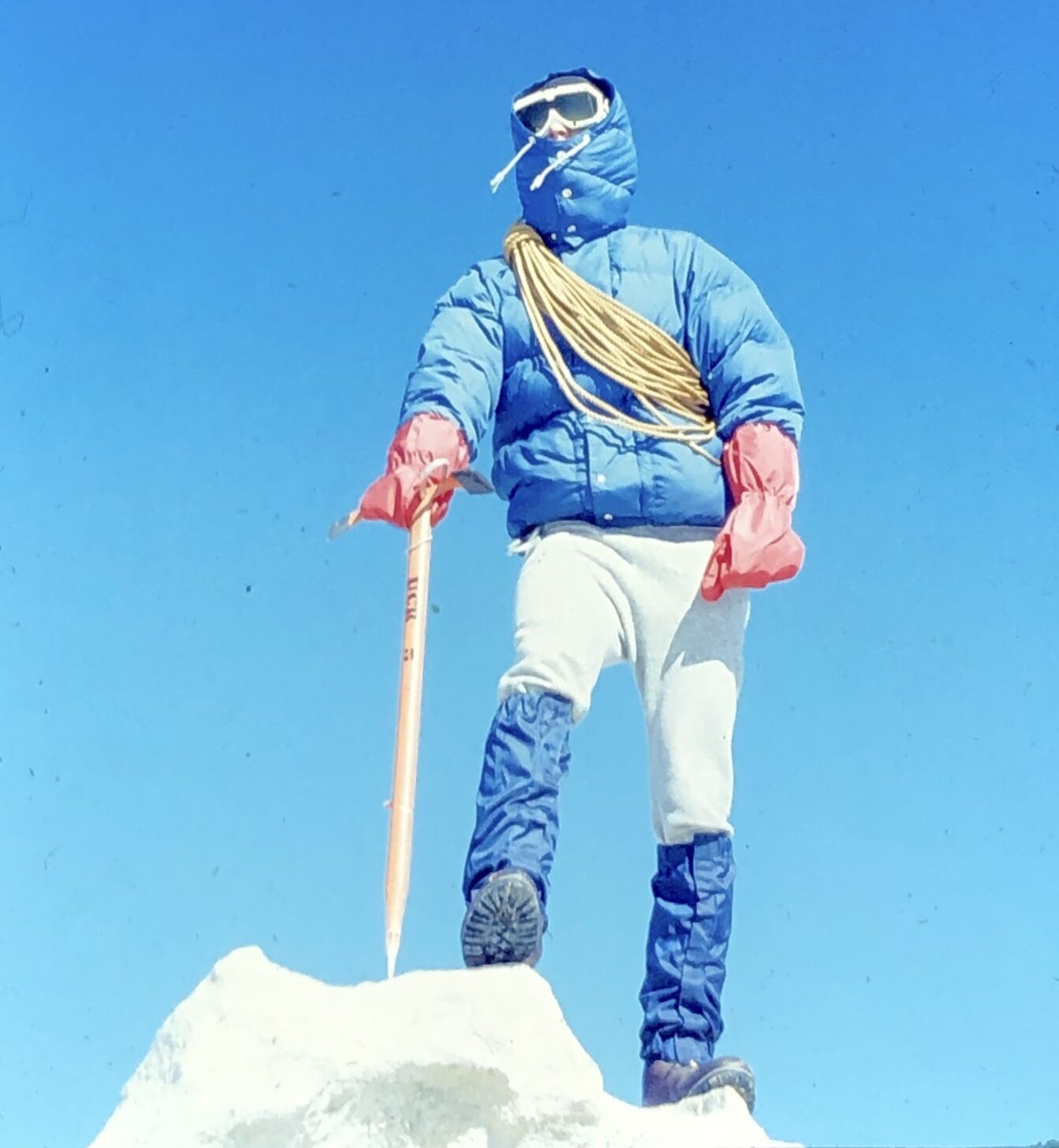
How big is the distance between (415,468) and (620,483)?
0.50 metres

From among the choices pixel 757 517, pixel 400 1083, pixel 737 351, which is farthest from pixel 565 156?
pixel 400 1083

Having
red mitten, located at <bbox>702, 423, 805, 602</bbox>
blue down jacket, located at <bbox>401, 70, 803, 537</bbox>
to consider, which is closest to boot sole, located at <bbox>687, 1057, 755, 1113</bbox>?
red mitten, located at <bbox>702, 423, 805, 602</bbox>

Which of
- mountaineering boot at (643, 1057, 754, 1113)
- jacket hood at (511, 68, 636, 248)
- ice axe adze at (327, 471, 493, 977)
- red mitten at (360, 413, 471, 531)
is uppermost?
jacket hood at (511, 68, 636, 248)

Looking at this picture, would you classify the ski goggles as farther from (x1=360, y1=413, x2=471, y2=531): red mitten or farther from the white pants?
the white pants

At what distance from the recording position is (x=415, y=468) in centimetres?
414

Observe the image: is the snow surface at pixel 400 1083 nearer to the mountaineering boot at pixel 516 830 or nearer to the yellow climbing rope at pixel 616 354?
the mountaineering boot at pixel 516 830

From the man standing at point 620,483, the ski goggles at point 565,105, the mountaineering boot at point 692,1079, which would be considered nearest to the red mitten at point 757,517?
the man standing at point 620,483

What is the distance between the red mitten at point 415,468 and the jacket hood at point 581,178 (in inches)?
25.6

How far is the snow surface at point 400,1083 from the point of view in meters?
3.02

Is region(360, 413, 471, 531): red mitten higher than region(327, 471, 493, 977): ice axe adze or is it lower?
higher

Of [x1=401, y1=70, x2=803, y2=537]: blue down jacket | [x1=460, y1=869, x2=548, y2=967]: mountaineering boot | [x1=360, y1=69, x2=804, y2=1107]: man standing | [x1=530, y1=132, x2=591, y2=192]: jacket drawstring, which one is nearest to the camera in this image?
[x1=460, y1=869, x2=548, y2=967]: mountaineering boot

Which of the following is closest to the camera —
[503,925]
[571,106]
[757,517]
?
[503,925]

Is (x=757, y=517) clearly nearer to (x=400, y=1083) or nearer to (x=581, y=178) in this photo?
(x=581, y=178)

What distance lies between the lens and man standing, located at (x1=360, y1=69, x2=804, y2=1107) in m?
3.93
